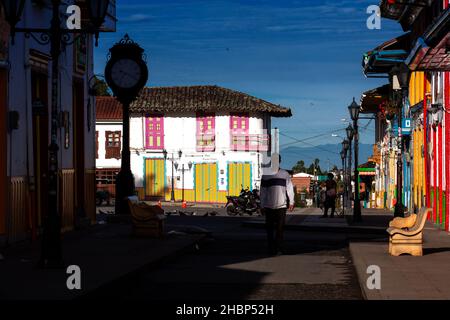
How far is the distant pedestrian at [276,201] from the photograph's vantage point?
2016 centimetres

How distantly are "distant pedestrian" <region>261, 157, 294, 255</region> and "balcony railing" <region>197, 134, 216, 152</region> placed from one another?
174ft

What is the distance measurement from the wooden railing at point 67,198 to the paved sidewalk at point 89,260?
39cm

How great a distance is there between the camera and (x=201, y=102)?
7500 cm

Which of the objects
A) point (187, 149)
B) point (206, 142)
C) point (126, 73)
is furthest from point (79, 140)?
point (187, 149)

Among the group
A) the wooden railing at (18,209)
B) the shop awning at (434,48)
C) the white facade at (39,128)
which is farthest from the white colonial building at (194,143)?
the wooden railing at (18,209)

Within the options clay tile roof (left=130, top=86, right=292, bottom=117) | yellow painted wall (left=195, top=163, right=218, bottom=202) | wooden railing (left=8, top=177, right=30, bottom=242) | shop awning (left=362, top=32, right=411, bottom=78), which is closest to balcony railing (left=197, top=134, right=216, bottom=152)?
yellow painted wall (left=195, top=163, right=218, bottom=202)

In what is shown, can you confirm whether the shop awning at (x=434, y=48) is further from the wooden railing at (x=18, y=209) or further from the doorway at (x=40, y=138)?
the wooden railing at (x=18, y=209)

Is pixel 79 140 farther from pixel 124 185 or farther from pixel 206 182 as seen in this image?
pixel 206 182

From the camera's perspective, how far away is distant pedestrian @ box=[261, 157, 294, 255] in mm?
20156

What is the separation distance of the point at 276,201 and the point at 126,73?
9525mm

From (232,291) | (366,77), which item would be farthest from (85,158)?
(366,77)

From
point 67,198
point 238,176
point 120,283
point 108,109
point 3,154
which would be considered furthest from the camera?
point 108,109

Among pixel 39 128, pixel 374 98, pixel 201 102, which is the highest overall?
pixel 201 102

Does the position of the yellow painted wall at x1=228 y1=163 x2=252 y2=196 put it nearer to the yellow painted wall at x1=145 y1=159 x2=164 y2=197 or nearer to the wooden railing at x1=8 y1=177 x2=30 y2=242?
the yellow painted wall at x1=145 y1=159 x2=164 y2=197
